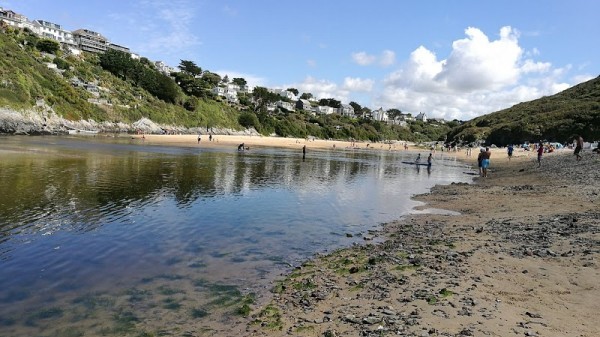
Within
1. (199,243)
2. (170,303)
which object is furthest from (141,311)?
(199,243)

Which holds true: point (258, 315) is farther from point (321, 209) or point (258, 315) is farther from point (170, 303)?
point (321, 209)

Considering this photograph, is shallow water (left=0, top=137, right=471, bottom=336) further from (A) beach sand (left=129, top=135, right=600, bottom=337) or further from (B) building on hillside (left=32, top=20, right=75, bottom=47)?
(B) building on hillside (left=32, top=20, right=75, bottom=47)

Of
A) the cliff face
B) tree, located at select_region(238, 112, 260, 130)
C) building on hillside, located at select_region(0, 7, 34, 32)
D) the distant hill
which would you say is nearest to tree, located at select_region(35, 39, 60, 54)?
building on hillside, located at select_region(0, 7, 34, 32)

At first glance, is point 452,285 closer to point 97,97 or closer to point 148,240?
point 148,240

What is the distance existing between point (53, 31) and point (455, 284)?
689 ft

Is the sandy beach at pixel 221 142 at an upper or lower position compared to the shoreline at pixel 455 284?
upper

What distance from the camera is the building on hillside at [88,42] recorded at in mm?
183125

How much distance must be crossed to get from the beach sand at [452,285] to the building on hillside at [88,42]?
20453 cm

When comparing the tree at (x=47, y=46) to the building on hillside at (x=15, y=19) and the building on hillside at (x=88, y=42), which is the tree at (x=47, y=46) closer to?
the building on hillside at (x=15, y=19)

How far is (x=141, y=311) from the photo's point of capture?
985cm

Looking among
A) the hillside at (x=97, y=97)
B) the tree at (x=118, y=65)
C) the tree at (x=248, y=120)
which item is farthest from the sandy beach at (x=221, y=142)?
the tree at (x=118, y=65)

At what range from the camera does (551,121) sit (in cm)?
12538

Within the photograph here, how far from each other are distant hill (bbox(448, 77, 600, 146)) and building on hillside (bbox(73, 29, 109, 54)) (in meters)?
176

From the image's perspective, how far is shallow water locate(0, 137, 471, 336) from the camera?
9836 millimetres
